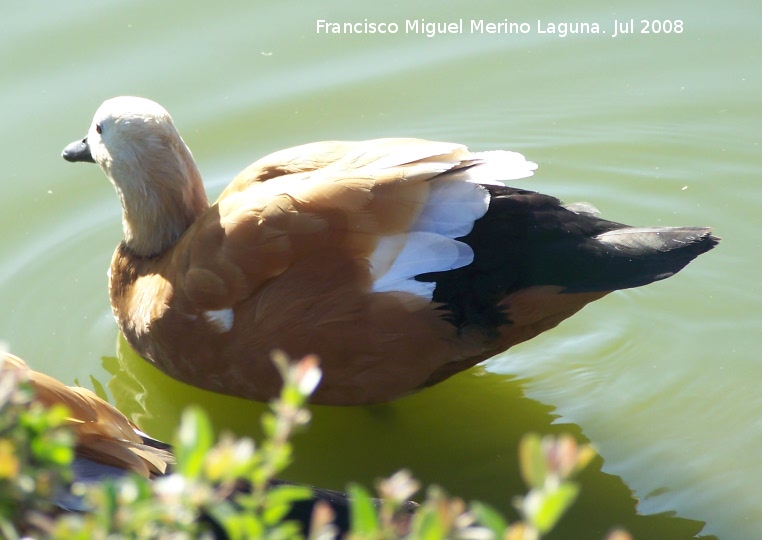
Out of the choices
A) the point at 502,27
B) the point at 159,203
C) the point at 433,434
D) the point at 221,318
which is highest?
the point at 502,27

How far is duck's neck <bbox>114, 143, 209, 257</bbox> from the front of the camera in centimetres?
449

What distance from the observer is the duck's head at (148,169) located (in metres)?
4.45

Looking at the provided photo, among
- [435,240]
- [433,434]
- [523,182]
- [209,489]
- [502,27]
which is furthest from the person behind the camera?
[502,27]

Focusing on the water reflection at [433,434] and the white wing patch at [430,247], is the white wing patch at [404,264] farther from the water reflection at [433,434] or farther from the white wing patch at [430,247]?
the water reflection at [433,434]

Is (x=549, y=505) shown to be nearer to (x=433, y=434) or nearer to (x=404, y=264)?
(x=404, y=264)

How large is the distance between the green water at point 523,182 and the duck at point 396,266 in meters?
0.54

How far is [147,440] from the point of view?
3.34m

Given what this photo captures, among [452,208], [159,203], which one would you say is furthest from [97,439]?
[159,203]

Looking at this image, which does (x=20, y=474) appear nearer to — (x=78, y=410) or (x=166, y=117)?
(x=78, y=410)

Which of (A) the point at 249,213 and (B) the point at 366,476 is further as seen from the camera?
(B) the point at 366,476

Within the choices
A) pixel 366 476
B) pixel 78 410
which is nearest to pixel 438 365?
pixel 366 476

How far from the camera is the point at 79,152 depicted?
4742mm

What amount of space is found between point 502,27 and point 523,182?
4.77 feet

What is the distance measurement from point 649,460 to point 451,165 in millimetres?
1395
